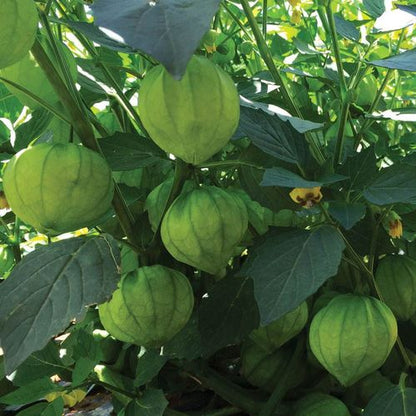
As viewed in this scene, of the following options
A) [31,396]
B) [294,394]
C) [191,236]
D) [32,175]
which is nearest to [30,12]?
[32,175]

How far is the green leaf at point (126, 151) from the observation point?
592 millimetres

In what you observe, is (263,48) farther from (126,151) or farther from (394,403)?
(394,403)

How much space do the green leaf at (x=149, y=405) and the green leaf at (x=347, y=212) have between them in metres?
0.29

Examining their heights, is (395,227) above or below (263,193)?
below

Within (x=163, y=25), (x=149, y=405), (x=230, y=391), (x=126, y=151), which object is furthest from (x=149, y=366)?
(x=163, y=25)

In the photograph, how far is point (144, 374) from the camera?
695 mm

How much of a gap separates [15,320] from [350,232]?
40cm

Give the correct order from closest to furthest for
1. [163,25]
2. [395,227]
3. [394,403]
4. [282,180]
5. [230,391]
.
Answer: [163,25] → [282,180] → [394,403] → [395,227] → [230,391]

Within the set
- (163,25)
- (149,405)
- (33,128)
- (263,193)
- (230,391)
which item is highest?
(163,25)

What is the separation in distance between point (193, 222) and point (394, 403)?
27 cm

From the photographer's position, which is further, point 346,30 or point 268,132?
point 346,30

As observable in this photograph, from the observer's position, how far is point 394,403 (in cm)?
59

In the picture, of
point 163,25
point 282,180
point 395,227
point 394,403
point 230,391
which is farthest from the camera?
point 230,391

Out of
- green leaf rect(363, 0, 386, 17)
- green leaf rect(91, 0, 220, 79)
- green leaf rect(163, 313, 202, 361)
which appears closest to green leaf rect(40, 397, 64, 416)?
green leaf rect(163, 313, 202, 361)
